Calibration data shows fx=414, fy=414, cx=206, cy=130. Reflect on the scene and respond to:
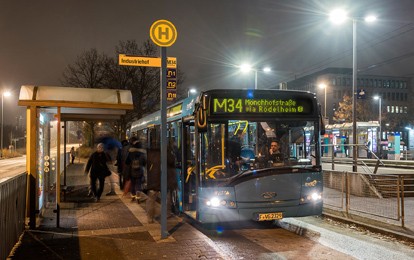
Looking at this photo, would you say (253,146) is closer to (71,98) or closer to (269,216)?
(269,216)

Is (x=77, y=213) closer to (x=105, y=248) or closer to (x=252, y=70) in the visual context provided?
(x=105, y=248)

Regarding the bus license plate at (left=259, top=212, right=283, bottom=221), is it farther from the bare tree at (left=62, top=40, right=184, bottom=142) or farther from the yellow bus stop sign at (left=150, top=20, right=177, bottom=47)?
the bare tree at (left=62, top=40, right=184, bottom=142)

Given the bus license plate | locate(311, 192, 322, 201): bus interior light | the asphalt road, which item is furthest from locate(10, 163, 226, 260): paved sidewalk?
locate(311, 192, 322, 201): bus interior light

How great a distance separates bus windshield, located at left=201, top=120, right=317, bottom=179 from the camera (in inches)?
324

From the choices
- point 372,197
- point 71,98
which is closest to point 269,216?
point 372,197

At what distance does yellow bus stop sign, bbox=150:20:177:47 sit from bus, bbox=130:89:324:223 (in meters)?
1.27

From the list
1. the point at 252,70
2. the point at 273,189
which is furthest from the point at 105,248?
the point at 252,70

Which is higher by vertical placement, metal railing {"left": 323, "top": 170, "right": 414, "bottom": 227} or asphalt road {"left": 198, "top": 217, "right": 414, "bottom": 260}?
metal railing {"left": 323, "top": 170, "right": 414, "bottom": 227}

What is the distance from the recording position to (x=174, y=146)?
10.8 metres

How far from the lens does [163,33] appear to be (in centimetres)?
815

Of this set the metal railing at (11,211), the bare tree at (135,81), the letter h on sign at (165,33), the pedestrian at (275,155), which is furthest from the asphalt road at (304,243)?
the bare tree at (135,81)

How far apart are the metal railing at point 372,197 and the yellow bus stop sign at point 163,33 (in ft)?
19.6

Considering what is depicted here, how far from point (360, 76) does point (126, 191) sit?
99859 millimetres

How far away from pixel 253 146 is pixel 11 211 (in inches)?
181
